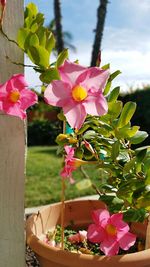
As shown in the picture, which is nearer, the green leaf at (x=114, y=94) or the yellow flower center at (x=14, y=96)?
the yellow flower center at (x=14, y=96)

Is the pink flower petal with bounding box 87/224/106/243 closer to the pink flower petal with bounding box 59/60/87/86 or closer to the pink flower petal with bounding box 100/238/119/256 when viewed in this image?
the pink flower petal with bounding box 100/238/119/256

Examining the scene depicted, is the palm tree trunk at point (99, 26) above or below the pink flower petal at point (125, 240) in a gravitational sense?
above

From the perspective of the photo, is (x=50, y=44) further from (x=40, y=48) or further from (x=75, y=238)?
(x=75, y=238)

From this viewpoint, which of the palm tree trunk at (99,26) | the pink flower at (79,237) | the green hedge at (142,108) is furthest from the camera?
the palm tree trunk at (99,26)

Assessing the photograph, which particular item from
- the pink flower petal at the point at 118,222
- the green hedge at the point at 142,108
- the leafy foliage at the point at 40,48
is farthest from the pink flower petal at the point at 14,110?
the green hedge at the point at 142,108

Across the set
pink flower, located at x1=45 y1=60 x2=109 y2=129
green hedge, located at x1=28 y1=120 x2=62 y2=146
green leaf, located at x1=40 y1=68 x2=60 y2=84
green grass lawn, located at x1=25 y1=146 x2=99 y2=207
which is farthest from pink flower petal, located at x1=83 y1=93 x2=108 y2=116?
green hedge, located at x1=28 y1=120 x2=62 y2=146

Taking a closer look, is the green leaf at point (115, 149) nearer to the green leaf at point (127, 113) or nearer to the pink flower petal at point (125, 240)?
the green leaf at point (127, 113)

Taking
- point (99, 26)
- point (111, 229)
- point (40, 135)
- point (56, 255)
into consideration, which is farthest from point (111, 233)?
point (40, 135)

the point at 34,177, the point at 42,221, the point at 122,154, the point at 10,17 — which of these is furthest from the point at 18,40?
the point at 34,177
